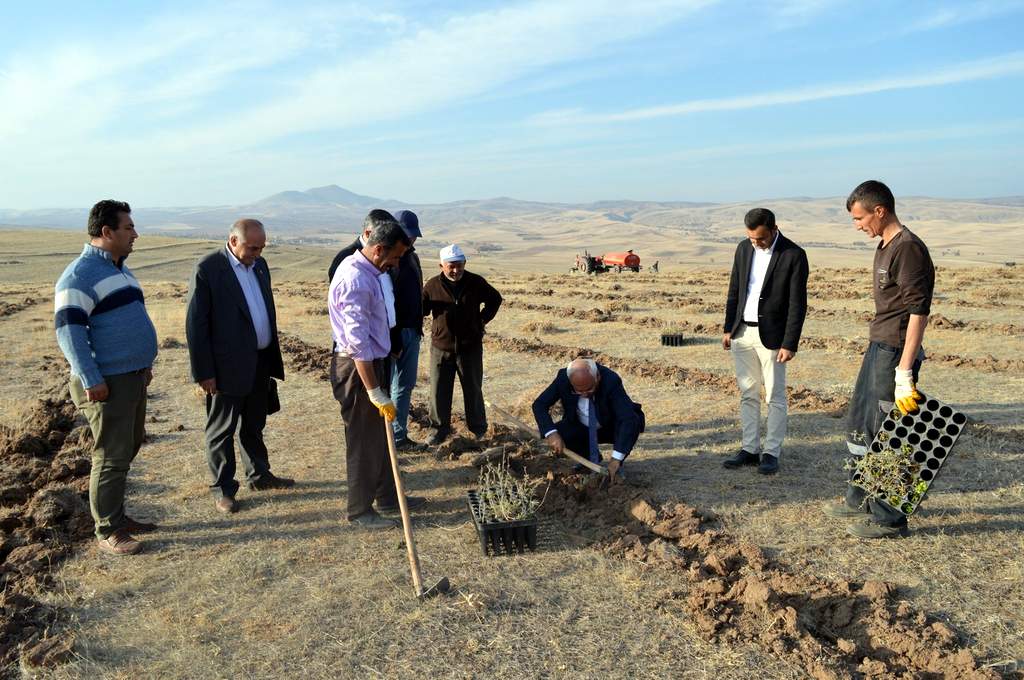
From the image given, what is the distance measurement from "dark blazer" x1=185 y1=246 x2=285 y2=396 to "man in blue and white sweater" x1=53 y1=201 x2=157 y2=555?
1.19 feet

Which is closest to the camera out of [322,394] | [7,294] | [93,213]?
[93,213]

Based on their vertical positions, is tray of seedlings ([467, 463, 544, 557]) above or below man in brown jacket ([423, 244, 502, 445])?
below

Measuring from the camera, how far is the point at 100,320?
4422 mm

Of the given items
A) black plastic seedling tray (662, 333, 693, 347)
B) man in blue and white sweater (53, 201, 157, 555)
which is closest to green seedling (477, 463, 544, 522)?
man in blue and white sweater (53, 201, 157, 555)

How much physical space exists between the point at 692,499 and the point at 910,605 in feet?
5.82

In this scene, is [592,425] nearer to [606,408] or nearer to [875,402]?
[606,408]

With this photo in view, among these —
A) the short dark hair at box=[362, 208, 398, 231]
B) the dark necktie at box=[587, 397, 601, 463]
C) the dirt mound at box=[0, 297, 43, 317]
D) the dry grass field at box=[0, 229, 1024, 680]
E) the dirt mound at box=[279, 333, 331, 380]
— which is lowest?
the dry grass field at box=[0, 229, 1024, 680]

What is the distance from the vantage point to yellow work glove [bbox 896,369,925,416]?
4.30 meters

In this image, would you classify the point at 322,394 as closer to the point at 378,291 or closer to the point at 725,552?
the point at 378,291

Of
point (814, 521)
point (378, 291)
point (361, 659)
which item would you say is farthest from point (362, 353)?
point (814, 521)

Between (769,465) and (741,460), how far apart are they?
26 cm

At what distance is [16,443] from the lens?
6.77m

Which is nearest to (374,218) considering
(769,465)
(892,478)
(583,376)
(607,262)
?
(583,376)

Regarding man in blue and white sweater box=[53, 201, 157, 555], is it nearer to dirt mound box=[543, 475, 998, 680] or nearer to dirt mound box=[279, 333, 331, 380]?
dirt mound box=[543, 475, 998, 680]
